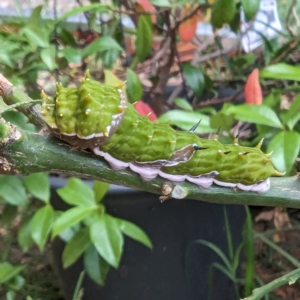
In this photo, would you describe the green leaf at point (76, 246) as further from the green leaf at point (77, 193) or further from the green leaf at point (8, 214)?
the green leaf at point (8, 214)

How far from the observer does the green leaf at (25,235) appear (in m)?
0.67

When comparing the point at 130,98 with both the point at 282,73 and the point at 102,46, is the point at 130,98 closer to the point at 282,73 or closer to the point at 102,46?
the point at 102,46

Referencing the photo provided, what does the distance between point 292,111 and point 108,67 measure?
1.21ft

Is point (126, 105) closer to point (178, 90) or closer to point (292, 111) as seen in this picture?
point (292, 111)

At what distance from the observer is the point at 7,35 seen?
2.20ft

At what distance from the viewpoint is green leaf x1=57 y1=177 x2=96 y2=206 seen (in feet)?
1.98

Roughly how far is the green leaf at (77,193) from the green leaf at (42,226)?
0.04 m

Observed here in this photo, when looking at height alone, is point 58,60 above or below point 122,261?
above

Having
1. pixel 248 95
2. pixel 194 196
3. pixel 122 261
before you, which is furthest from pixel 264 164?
pixel 122 261

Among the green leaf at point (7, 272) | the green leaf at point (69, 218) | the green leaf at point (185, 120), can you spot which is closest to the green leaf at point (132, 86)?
the green leaf at point (185, 120)

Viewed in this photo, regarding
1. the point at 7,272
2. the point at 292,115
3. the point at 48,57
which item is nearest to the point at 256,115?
the point at 292,115

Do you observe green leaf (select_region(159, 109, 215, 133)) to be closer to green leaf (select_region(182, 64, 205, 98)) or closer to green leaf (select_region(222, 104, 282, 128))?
green leaf (select_region(222, 104, 282, 128))

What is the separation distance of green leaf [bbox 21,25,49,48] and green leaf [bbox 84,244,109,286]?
1.09ft

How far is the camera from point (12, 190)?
63cm
